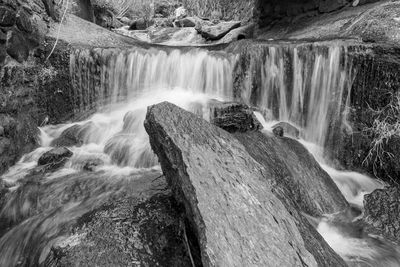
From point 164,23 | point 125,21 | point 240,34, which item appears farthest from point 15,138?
point 125,21

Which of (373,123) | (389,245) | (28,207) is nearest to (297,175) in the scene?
(389,245)

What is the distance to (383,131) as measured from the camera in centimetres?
503

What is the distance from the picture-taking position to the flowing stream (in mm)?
3707

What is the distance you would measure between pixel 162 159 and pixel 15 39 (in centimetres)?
449

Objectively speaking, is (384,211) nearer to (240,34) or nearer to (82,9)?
(240,34)

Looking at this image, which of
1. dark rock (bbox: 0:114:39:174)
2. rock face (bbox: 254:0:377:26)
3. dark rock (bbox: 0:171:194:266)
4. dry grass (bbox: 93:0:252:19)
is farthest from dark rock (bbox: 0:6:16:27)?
dry grass (bbox: 93:0:252:19)

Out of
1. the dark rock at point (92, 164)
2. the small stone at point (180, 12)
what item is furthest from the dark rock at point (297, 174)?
the small stone at point (180, 12)

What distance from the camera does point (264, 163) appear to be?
4.21 meters

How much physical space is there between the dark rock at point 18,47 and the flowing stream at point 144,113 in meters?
0.88

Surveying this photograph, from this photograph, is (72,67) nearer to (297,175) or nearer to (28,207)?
(28,207)

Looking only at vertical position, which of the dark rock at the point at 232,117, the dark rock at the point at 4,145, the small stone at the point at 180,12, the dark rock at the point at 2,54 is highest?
the small stone at the point at 180,12

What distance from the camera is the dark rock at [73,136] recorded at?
6004 millimetres

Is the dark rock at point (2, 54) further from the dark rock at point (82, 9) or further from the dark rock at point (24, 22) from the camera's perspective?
the dark rock at point (82, 9)

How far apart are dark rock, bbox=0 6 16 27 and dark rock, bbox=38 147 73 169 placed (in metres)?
2.40
